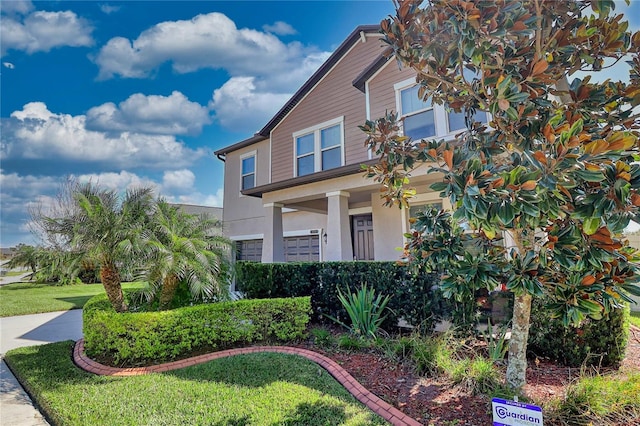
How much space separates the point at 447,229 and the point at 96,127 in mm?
14067

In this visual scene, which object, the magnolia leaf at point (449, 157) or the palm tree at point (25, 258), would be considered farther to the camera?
the palm tree at point (25, 258)

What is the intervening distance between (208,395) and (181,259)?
10.3 feet

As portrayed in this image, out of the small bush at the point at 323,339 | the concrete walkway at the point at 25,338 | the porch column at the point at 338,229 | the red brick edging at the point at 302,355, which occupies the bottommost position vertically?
the concrete walkway at the point at 25,338

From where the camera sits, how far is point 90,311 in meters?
6.03

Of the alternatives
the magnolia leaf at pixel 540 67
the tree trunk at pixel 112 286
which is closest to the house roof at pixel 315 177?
the magnolia leaf at pixel 540 67

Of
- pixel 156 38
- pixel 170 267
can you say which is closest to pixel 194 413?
pixel 170 267

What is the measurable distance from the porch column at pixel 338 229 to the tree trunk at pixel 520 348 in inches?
218

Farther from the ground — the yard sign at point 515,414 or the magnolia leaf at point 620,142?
the magnolia leaf at point 620,142

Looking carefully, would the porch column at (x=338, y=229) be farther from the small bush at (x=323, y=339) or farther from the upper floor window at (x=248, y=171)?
the upper floor window at (x=248, y=171)

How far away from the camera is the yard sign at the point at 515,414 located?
246 centimetres

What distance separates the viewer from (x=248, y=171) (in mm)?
15844

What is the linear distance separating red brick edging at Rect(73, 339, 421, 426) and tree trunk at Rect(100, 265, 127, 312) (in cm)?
98

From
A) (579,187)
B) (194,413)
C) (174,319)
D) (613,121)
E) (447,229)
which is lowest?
(194,413)

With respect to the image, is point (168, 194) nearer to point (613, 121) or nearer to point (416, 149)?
point (416, 149)
